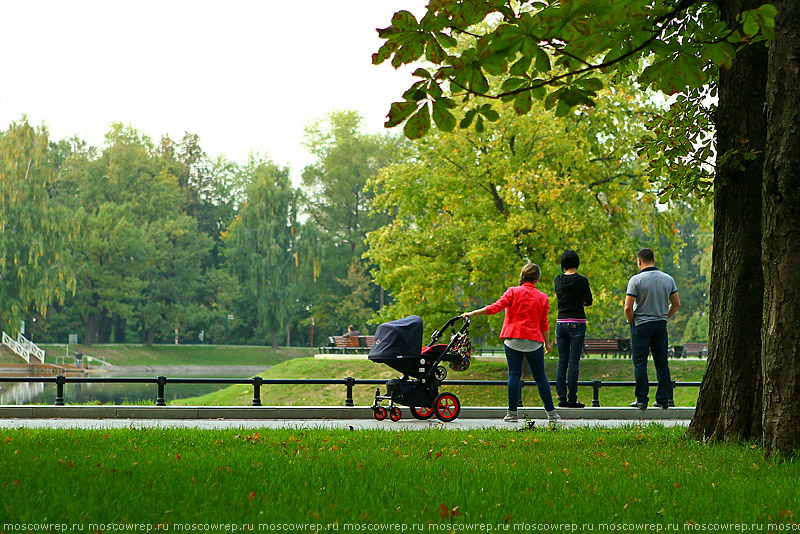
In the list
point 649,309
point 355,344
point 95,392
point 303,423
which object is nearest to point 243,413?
point 303,423

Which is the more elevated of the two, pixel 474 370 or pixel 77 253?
pixel 77 253

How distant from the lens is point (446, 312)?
24922 millimetres

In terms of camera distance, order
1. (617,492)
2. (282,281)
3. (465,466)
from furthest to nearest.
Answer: (282,281), (465,466), (617,492)

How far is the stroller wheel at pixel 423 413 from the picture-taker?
36.3 ft

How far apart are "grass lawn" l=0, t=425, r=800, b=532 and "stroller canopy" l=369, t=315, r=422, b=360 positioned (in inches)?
84.9

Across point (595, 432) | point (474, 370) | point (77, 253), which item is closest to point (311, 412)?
point (595, 432)

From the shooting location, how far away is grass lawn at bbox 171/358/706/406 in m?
22.8

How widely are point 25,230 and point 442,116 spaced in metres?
45.9

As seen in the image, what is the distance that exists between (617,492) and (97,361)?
52464mm

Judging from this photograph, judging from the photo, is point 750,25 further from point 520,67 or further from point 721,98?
point 721,98

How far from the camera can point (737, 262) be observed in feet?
25.6

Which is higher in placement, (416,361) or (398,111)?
(398,111)

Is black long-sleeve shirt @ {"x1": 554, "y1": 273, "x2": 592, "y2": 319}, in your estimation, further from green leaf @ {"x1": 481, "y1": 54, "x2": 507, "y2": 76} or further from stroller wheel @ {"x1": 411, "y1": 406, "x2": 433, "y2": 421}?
green leaf @ {"x1": 481, "y1": 54, "x2": 507, "y2": 76}

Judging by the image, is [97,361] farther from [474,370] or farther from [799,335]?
[799,335]
